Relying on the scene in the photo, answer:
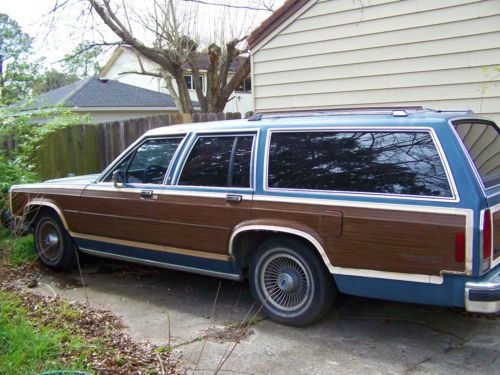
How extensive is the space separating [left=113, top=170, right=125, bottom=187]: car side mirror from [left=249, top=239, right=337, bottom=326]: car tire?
1.80 metres

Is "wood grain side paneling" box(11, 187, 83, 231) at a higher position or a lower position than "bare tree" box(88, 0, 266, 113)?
lower

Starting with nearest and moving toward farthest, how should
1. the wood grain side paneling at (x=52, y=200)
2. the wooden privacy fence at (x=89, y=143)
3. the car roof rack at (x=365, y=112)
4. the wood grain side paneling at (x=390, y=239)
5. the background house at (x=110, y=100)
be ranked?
the wood grain side paneling at (x=390, y=239)
the car roof rack at (x=365, y=112)
the wood grain side paneling at (x=52, y=200)
the wooden privacy fence at (x=89, y=143)
the background house at (x=110, y=100)

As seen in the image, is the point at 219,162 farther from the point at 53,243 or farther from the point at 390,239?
the point at 53,243

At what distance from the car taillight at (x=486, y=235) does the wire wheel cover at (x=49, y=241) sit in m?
4.66

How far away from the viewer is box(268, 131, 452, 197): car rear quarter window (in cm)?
370

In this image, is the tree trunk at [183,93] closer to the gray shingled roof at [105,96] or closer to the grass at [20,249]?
the gray shingled roof at [105,96]

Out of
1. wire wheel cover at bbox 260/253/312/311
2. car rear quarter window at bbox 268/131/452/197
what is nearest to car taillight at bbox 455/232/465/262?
car rear quarter window at bbox 268/131/452/197

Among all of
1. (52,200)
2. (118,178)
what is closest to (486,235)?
(118,178)

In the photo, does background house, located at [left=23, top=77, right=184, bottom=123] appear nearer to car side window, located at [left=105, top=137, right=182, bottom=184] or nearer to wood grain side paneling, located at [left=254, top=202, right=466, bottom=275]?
car side window, located at [left=105, top=137, right=182, bottom=184]

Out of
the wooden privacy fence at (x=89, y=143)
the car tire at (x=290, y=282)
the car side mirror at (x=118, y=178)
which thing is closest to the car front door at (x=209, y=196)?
the car tire at (x=290, y=282)

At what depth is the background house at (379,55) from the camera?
20.6ft

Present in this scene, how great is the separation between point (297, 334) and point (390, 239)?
117cm

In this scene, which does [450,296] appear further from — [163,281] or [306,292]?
[163,281]

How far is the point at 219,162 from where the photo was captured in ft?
16.0
